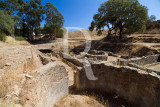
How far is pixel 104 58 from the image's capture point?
1207cm

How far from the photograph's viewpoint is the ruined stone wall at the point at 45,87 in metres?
2.79

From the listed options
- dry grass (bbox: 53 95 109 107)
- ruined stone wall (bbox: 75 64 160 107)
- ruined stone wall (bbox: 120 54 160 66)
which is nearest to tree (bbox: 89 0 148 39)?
ruined stone wall (bbox: 120 54 160 66)

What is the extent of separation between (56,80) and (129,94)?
385cm

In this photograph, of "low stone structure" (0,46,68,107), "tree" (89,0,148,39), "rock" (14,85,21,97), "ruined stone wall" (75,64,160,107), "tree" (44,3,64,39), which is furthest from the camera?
"tree" (44,3,64,39)

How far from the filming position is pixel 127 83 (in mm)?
4711

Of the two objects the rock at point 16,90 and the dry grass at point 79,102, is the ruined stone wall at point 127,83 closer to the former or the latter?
the dry grass at point 79,102

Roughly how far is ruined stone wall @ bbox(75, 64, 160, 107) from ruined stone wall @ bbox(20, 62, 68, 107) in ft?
4.41

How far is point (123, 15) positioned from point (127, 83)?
2149cm

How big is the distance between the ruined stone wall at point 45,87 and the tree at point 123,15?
21950 millimetres

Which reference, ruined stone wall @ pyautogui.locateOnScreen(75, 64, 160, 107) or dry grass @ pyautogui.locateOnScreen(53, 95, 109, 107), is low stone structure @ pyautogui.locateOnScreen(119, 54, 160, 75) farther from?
dry grass @ pyautogui.locateOnScreen(53, 95, 109, 107)

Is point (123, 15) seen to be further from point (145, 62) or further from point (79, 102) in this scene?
point (79, 102)

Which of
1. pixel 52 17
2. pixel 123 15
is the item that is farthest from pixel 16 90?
pixel 52 17

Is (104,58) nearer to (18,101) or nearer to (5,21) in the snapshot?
(18,101)

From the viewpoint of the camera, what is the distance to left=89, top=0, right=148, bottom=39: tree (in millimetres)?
20062
